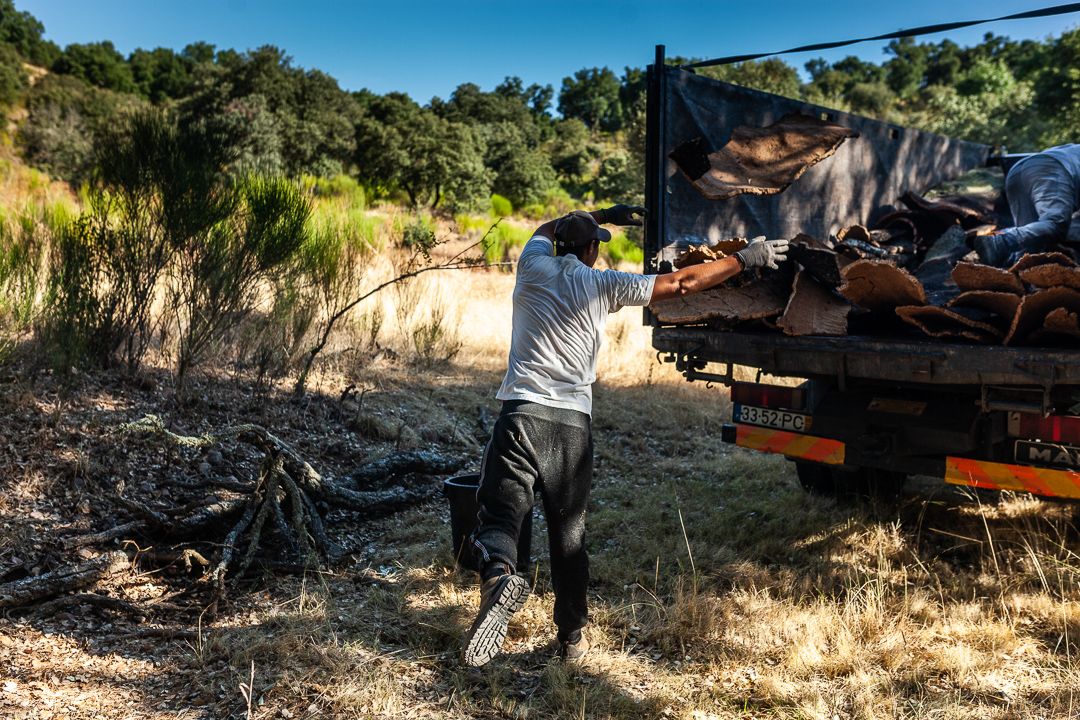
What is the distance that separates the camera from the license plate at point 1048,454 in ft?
10.4

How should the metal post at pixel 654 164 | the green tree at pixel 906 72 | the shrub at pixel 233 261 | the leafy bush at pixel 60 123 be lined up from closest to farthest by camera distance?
the metal post at pixel 654 164, the shrub at pixel 233 261, the leafy bush at pixel 60 123, the green tree at pixel 906 72

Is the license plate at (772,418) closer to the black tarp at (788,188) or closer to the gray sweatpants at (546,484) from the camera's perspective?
the black tarp at (788,188)

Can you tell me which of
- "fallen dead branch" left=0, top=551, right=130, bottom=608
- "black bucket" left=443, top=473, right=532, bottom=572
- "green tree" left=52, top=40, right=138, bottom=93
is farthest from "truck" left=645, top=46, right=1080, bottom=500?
"green tree" left=52, top=40, right=138, bottom=93

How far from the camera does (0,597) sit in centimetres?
309

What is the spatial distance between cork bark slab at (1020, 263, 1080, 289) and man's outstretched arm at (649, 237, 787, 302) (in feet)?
2.66

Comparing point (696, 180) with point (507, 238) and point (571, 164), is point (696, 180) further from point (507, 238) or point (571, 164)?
point (571, 164)

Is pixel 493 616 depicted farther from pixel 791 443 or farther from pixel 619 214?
pixel 791 443

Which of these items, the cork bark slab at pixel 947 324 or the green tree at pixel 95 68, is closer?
the cork bark slab at pixel 947 324

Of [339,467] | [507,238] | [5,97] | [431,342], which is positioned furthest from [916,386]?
[5,97]

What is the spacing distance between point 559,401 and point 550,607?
1022 millimetres

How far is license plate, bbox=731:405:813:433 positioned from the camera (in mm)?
3951

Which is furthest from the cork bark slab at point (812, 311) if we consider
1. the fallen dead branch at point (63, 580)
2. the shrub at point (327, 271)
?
the shrub at point (327, 271)

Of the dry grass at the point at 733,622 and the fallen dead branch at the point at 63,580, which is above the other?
the fallen dead branch at the point at 63,580

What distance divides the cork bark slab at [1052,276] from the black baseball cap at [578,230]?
144 cm
